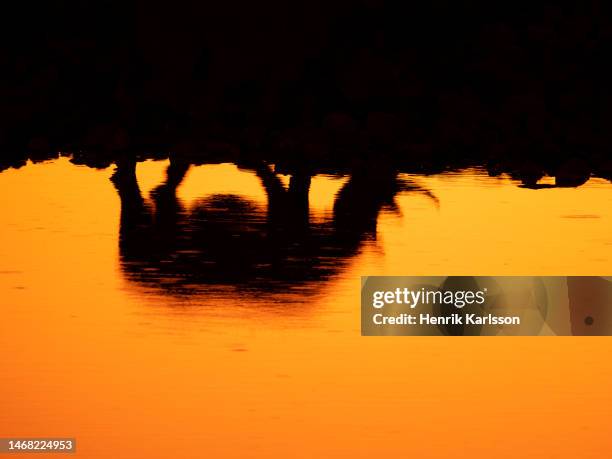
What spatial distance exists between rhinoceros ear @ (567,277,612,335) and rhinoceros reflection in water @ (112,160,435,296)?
3.95m

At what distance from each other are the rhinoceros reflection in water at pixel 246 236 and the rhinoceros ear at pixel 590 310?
155 inches

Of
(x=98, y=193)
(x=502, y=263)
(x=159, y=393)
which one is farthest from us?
(x=98, y=193)

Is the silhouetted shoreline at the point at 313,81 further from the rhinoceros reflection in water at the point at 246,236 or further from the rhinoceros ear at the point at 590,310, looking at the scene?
the rhinoceros ear at the point at 590,310

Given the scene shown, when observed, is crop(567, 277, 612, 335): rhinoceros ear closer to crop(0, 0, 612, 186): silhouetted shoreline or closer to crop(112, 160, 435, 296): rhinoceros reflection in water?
crop(112, 160, 435, 296): rhinoceros reflection in water

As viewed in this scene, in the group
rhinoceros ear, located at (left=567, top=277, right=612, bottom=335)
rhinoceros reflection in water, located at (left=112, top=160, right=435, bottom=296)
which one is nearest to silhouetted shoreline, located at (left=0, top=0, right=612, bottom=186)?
rhinoceros reflection in water, located at (left=112, top=160, right=435, bottom=296)

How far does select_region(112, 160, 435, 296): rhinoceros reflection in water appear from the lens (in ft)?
70.2

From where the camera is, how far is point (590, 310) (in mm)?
16938

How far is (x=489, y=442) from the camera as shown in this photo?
12383 millimetres

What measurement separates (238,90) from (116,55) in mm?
2171

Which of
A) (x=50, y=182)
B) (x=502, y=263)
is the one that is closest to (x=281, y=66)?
(x=502, y=263)

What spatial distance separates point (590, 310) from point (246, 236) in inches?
462

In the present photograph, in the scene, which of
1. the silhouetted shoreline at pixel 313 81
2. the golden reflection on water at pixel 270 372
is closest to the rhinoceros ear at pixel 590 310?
the golden reflection on water at pixel 270 372

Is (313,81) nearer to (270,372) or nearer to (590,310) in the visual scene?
(590,310)

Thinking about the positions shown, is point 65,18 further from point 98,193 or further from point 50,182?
point 50,182
